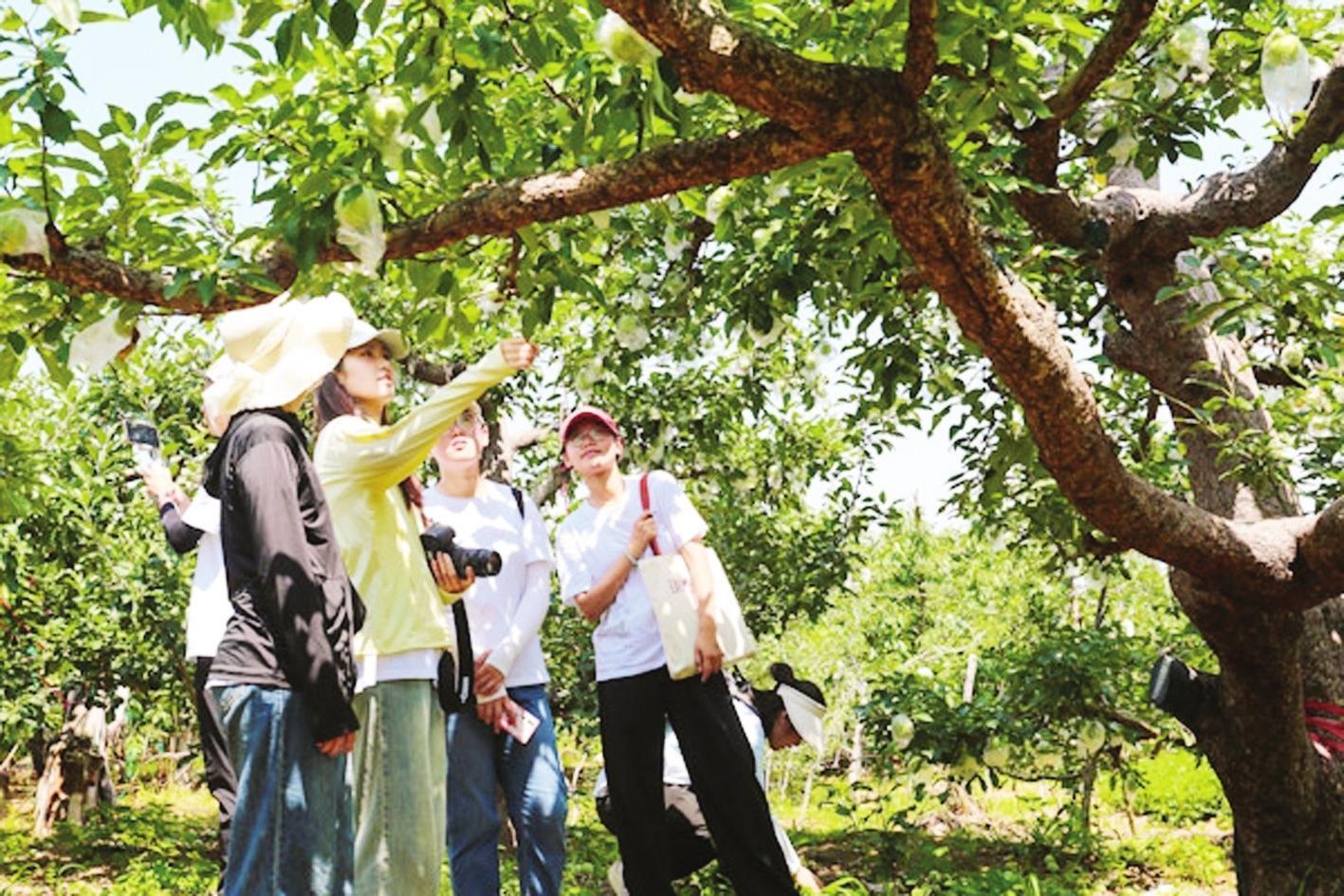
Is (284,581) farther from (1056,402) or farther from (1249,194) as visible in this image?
(1249,194)

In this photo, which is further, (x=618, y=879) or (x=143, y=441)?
(x=143, y=441)

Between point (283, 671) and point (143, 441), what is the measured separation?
189 cm

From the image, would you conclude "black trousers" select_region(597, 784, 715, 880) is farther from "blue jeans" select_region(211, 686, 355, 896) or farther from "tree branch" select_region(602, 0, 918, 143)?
"tree branch" select_region(602, 0, 918, 143)

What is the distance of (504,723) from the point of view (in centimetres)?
292

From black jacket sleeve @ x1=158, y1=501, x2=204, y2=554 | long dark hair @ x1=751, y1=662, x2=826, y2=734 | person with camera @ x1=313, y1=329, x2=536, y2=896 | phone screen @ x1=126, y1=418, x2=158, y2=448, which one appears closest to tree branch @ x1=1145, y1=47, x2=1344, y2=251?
long dark hair @ x1=751, y1=662, x2=826, y2=734

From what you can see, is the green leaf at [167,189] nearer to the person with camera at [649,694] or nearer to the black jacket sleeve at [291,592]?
the black jacket sleeve at [291,592]

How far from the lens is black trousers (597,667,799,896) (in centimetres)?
285

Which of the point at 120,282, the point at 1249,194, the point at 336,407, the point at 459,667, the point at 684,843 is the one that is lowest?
the point at 684,843

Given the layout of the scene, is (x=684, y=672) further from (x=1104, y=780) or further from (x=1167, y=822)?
(x=1104, y=780)

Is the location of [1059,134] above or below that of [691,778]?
above

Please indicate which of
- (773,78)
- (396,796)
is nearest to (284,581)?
(396,796)

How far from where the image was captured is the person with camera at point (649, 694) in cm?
286

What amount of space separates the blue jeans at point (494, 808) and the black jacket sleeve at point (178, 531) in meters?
0.99

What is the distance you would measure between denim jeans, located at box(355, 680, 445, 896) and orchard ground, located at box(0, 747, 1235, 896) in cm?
144
